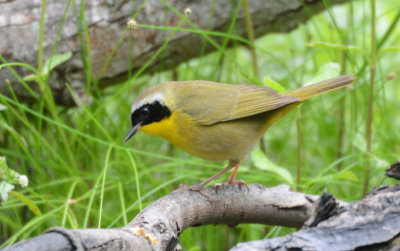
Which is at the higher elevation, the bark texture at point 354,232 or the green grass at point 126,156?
the bark texture at point 354,232

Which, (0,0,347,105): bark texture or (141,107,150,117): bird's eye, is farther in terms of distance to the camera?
(0,0,347,105): bark texture

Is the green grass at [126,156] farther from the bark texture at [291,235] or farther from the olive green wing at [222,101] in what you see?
the bark texture at [291,235]

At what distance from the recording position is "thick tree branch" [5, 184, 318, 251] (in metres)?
1.29

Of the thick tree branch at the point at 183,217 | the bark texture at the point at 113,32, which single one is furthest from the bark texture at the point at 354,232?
the bark texture at the point at 113,32

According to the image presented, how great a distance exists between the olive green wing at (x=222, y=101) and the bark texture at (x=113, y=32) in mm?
453

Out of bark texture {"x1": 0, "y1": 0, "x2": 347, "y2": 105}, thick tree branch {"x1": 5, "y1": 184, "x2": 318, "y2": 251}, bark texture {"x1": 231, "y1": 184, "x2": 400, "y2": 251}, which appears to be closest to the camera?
thick tree branch {"x1": 5, "y1": 184, "x2": 318, "y2": 251}

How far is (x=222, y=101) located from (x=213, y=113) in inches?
4.6

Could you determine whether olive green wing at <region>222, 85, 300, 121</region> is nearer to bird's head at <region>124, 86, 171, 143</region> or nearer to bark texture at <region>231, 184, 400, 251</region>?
bird's head at <region>124, 86, 171, 143</region>

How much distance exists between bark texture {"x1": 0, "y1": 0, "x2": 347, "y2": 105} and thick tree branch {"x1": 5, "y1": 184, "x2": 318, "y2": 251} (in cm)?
105

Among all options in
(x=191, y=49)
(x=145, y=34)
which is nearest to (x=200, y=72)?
(x=191, y=49)

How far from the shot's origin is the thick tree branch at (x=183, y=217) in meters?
1.29

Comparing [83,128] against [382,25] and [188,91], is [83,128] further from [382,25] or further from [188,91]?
[382,25]

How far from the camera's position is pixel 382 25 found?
5.56m

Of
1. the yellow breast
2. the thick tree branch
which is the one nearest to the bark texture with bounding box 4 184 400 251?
the thick tree branch
